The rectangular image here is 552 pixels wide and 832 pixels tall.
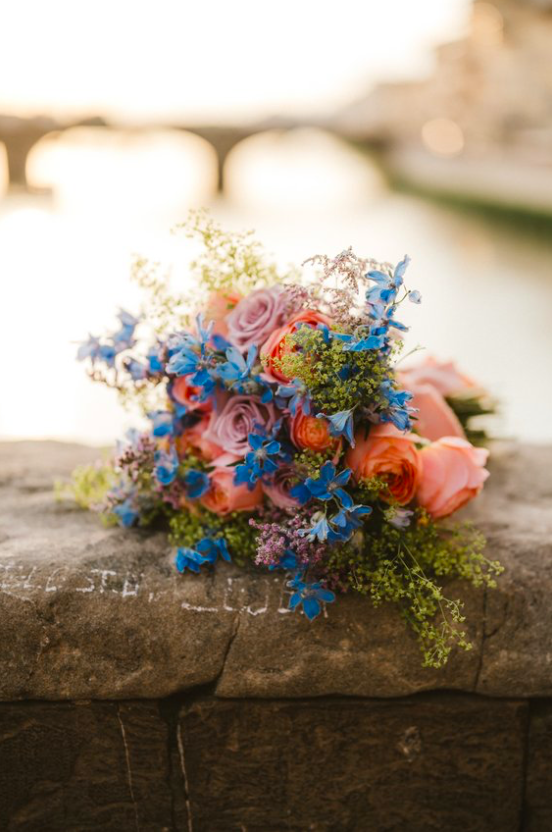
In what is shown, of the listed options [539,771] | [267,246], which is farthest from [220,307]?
[267,246]

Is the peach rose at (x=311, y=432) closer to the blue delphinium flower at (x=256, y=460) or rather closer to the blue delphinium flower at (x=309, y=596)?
the blue delphinium flower at (x=256, y=460)

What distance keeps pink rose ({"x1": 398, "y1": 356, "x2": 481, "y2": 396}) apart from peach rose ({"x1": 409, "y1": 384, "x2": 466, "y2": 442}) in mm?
181

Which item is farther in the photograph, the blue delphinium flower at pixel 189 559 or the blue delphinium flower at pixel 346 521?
the blue delphinium flower at pixel 189 559

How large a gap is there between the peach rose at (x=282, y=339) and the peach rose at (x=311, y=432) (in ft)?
0.23

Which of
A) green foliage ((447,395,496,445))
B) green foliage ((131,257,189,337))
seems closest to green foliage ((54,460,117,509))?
green foliage ((131,257,189,337))

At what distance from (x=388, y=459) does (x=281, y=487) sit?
0.18m

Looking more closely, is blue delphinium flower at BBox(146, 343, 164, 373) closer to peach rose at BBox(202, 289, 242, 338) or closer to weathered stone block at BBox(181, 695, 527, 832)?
peach rose at BBox(202, 289, 242, 338)

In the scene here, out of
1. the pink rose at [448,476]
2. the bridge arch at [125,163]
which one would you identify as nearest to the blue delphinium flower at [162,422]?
the pink rose at [448,476]

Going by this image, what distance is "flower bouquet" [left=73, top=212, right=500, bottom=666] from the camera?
1291 millimetres

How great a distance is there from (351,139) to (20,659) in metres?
37.0

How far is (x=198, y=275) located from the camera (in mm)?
1527

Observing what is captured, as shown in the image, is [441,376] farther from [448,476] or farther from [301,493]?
[301,493]

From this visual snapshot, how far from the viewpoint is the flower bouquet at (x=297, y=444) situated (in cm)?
129

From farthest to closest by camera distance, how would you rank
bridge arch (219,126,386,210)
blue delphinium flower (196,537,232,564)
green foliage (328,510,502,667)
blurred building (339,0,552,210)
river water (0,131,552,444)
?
bridge arch (219,126,386,210) < blurred building (339,0,552,210) < river water (0,131,552,444) < blue delphinium flower (196,537,232,564) < green foliage (328,510,502,667)
